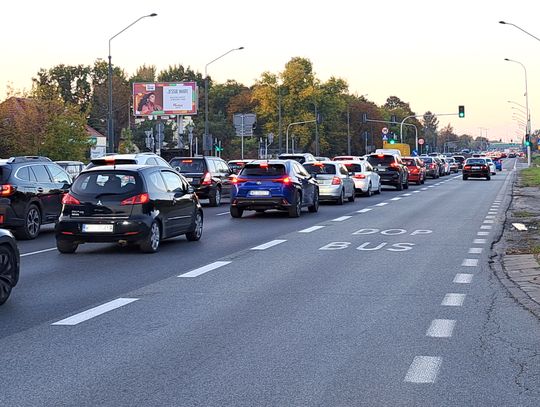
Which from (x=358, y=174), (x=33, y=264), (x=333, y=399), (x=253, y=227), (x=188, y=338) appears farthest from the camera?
(x=358, y=174)

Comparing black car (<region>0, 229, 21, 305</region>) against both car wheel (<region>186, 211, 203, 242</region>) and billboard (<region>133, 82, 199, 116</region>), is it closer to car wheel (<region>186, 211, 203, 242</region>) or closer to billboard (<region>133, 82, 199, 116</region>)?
car wheel (<region>186, 211, 203, 242</region>)

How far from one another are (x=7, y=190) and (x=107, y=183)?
13.0 feet

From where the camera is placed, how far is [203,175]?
30812mm


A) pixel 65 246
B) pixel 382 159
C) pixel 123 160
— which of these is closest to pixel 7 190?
pixel 65 246

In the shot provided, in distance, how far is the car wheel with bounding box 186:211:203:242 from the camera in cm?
1742

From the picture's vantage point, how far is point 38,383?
244 inches

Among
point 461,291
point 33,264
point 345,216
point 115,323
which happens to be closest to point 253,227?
point 345,216

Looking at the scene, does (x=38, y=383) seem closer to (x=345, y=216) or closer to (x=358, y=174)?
(x=345, y=216)

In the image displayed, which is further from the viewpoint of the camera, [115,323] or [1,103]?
[1,103]

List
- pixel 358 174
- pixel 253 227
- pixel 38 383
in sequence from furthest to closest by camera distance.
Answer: pixel 358 174 < pixel 253 227 < pixel 38 383

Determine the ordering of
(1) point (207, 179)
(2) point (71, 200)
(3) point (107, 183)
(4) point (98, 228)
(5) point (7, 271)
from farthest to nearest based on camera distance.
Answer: (1) point (207, 179), (3) point (107, 183), (2) point (71, 200), (4) point (98, 228), (5) point (7, 271)

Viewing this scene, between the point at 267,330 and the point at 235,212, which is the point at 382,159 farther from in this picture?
Answer: the point at 267,330

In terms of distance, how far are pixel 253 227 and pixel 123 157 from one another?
232 inches

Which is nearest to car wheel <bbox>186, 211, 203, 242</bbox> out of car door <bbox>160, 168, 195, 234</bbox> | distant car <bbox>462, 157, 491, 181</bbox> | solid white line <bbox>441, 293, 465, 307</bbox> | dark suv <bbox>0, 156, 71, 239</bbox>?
car door <bbox>160, 168, 195, 234</bbox>
